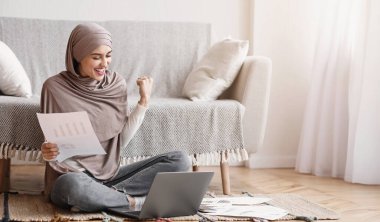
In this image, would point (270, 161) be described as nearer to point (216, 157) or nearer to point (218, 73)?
point (218, 73)

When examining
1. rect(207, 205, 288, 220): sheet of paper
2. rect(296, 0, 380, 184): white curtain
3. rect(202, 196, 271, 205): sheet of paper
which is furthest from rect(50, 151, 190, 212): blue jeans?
rect(296, 0, 380, 184): white curtain

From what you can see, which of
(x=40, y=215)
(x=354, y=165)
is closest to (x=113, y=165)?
(x=40, y=215)

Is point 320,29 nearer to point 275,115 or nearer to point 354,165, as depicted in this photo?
point 275,115

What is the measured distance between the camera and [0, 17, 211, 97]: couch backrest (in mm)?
3232

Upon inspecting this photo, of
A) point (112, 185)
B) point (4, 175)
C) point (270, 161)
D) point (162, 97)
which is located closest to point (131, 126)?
point (112, 185)

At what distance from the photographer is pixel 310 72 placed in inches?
152

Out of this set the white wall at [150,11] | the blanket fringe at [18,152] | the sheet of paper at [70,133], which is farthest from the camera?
the white wall at [150,11]

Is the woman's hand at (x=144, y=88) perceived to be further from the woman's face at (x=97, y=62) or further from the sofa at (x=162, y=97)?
the sofa at (x=162, y=97)

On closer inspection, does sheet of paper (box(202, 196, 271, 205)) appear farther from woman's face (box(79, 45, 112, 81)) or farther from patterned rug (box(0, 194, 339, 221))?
woman's face (box(79, 45, 112, 81))

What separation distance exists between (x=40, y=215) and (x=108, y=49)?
0.62 meters

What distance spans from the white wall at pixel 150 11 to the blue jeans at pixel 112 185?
1386mm

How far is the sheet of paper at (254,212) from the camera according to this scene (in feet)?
7.48

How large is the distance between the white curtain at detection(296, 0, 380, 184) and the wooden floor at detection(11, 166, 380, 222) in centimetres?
12

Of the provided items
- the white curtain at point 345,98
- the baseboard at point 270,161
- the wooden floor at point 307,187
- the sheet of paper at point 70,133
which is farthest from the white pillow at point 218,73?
the baseboard at point 270,161
